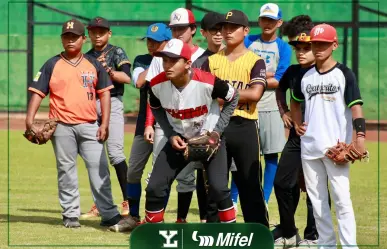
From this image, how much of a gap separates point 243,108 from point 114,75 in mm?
1918

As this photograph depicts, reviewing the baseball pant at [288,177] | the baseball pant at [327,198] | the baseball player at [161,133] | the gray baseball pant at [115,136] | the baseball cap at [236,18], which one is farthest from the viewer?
the gray baseball pant at [115,136]

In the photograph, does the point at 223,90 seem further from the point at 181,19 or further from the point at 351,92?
the point at 181,19

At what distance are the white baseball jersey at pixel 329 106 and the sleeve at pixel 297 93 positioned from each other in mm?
237

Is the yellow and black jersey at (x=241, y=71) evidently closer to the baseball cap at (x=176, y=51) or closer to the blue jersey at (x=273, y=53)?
the baseball cap at (x=176, y=51)

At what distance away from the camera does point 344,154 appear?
6828 mm

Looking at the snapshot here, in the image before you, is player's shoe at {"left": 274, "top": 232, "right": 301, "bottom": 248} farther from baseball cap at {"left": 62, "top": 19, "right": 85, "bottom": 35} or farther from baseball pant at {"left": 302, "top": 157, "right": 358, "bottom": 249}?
baseball cap at {"left": 62, "top": 19, "right": 85, "bottom": 35}

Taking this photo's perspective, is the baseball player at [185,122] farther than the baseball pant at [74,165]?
No

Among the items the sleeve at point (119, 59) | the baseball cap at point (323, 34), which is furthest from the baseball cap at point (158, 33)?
the baseball cap at point (323, 34)

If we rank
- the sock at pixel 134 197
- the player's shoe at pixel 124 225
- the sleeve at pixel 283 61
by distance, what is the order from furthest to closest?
the sleeve at pixel 283 61, the sock at pixel 134 197, the player's shoe at pixel 124 225

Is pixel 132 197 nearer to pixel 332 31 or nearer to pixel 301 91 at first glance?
pixel 301 91

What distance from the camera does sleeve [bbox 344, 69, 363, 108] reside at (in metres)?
6.86

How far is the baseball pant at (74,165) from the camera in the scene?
8.70m

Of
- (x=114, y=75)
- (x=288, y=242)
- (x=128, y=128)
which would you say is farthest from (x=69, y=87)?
(x=128, y=128)

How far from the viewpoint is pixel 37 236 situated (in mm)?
8203
